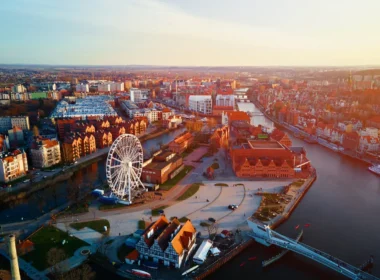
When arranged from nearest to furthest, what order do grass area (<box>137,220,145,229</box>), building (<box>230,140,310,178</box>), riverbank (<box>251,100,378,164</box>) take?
grass area (<box>137,220,145,229</box>)
building (<box>230,140,310,178</box>)
riverbank (<box>251,100,378,164</box>)

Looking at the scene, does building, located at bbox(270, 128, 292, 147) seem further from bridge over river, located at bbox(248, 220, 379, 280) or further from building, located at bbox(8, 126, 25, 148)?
building, located at bbox(8, 126, 25, 148)

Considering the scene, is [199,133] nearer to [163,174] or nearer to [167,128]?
[167,128]

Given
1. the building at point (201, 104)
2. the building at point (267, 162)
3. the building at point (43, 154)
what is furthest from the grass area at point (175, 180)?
the building at point (201, 104)

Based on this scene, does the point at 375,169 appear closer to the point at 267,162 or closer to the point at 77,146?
the point at 267,162

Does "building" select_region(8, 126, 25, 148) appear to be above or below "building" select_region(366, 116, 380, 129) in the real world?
below

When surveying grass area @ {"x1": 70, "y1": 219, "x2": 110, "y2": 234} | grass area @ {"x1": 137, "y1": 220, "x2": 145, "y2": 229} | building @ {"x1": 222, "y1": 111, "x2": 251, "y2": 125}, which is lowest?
grass area @ {"x1": 137, "y1": 220, "x2": 145, "y2": 229}

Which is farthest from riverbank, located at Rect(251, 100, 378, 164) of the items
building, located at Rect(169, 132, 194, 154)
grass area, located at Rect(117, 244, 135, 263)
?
grass area, located at Rect(117, 244, 135, 263)

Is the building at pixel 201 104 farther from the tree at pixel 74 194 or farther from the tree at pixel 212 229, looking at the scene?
the tree at pixel 212 229

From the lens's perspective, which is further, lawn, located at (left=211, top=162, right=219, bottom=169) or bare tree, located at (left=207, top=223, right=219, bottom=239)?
lawn, located at (left=211, top=162, right=219, bottom=169)
